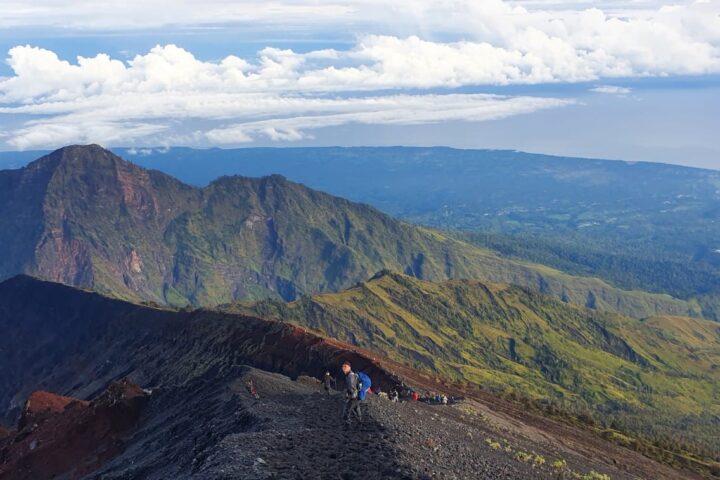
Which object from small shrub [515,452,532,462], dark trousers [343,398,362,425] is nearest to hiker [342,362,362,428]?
dark trousers [343,398,362,425]

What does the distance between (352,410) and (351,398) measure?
789 millimetres

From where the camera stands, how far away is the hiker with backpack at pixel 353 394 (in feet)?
162

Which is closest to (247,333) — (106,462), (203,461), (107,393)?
(107,393)

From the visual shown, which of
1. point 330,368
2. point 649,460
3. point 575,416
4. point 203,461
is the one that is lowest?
point 575,416

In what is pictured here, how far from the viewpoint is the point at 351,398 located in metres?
50.1

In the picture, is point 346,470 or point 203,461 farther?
point 203,461

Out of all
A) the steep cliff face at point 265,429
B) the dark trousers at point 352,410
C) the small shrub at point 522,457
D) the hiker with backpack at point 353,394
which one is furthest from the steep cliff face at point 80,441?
the small shrub at point 522,457

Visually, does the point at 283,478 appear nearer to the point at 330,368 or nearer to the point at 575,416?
the point at 330,368

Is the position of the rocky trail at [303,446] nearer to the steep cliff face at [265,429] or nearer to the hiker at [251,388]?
the steep cliff face at [265,429]

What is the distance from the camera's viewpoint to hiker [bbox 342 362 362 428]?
49.4 m

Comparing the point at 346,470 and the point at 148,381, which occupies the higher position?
the point at 346,470

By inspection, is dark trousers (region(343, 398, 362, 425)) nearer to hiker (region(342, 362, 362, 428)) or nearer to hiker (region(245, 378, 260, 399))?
hiker (region(342, 362, 362, 428))

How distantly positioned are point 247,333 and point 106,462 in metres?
66.3

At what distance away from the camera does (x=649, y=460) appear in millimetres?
111500
